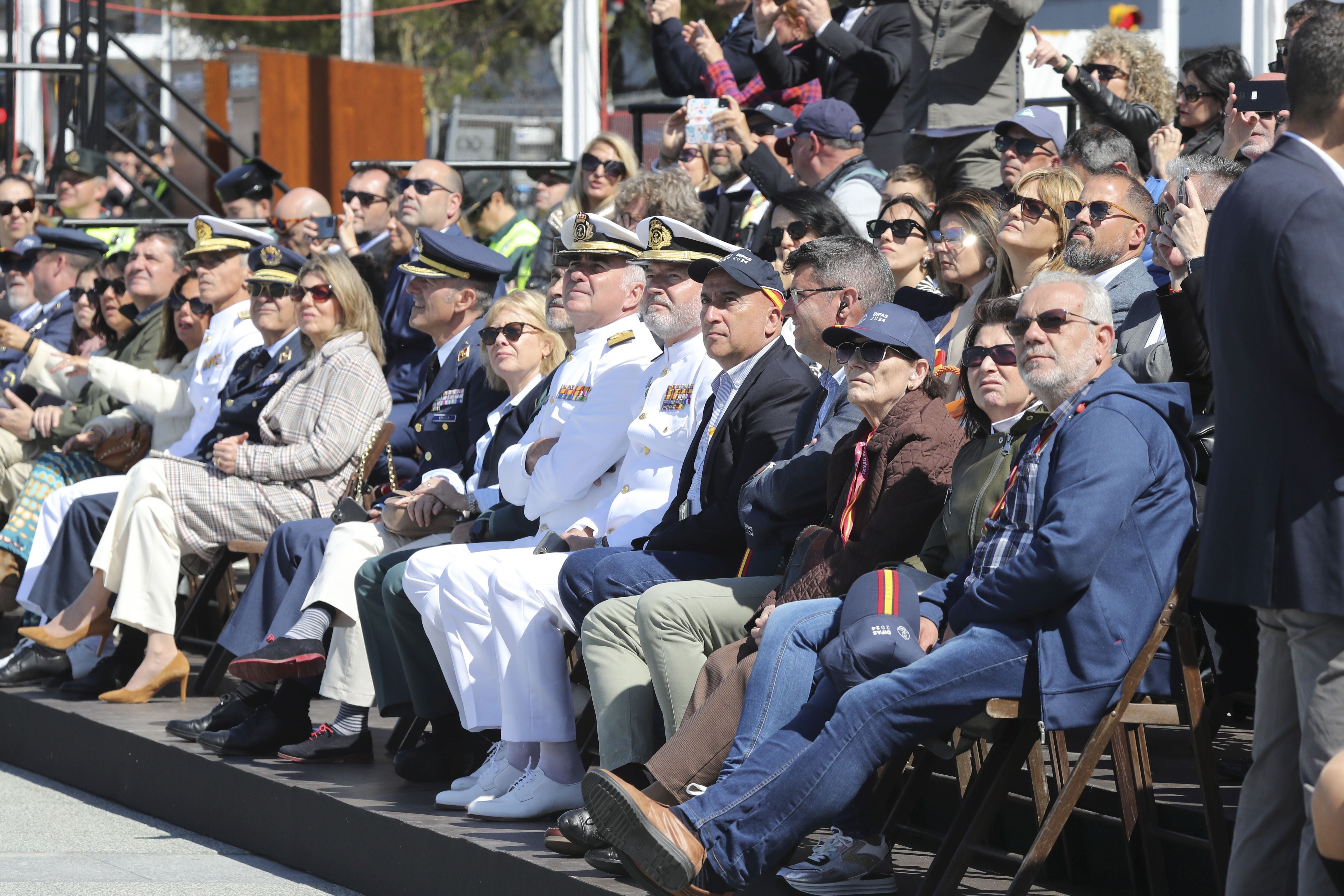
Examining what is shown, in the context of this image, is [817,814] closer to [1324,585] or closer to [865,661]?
[865,661]

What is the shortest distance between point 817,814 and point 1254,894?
38.3 inches

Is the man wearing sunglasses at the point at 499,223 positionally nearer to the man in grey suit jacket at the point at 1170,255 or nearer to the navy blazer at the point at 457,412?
the navy blazer at the point at 457,412

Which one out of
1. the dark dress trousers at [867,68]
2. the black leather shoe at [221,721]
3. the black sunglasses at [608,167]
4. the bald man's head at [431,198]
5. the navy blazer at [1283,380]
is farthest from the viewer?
the bald man's head at [431,198]

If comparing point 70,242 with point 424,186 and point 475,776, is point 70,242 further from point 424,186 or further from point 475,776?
point 475,776

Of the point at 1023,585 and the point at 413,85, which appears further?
Answer: the point at 413,85

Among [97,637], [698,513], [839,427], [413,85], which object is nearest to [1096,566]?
[839,427]

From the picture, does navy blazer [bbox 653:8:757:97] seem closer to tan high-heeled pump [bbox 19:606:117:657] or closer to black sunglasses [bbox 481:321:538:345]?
black sunglasses [bbox 481:321:538:345]

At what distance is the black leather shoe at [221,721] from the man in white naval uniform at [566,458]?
1.02 meters

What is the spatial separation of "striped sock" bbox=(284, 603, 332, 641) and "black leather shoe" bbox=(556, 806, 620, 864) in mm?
1752

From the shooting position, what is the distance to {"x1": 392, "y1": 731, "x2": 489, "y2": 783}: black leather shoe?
5.29 metres

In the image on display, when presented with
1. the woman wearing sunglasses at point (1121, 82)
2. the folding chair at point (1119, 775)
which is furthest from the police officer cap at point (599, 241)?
the folding chair at point (1119, 775)

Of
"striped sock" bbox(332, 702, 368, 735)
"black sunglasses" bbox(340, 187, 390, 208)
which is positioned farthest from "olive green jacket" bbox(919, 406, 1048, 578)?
"black sunglasses" bbox(340, 187, 390, 208)

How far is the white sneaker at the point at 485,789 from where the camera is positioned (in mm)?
4879

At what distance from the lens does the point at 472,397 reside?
6.32 meters
